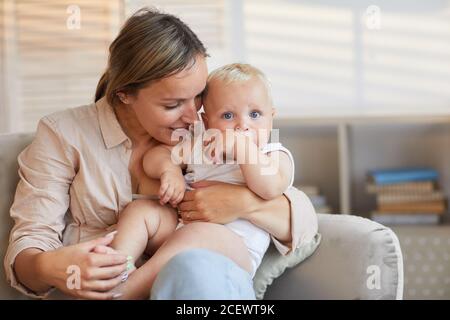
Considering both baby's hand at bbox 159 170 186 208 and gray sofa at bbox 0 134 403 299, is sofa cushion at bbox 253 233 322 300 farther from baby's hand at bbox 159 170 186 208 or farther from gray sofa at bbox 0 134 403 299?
baby's hand at bbox 159 170 186 208

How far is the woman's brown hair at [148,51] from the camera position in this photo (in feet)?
4.59

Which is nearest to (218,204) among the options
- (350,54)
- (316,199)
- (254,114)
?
(254,114)

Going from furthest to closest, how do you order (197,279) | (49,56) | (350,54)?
1. (49,56)
2. (350,54)
3. (197,279)

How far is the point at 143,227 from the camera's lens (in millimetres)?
1372

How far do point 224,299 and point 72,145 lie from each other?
508 millimetres

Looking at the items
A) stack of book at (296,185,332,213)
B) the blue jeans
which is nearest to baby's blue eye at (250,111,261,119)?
the blue jeans

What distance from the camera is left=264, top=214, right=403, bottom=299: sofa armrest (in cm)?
143

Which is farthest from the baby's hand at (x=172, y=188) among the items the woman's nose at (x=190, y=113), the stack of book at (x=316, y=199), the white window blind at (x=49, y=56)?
the white window blind at (x=49, y=56)

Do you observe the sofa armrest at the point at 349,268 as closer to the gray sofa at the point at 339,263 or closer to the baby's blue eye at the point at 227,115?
the gray sofa at the point at 339,263

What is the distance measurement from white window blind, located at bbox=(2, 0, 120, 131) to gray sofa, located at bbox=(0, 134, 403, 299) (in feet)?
4.93

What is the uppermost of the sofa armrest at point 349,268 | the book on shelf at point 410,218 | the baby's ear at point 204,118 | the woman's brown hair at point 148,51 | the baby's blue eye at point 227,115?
the woman's brown hair at point 148,51

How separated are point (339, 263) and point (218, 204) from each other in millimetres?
286

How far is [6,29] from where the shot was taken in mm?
3023

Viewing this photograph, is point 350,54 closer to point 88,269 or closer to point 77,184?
point 77,184
